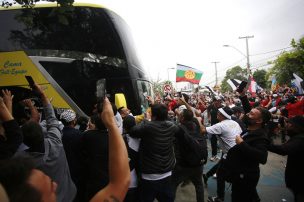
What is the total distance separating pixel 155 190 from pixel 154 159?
40 cm

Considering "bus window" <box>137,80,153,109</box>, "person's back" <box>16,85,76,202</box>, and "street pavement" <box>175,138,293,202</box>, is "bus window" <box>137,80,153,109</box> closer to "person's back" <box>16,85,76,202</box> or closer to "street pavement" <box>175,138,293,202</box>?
"street pavement" <box>175,138,293,202</box>

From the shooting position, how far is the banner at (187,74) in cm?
1123

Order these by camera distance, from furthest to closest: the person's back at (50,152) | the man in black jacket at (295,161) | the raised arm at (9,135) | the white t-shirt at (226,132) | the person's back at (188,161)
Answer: the white t-shirt at (226,132), the person's back at (188,161), the man in black jacket at (295,161), the person's back at (50,152), the raised arm at (9,135)

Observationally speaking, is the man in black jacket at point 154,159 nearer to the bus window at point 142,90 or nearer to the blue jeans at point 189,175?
the blue jeans at point 189,175

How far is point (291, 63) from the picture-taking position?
106 feet

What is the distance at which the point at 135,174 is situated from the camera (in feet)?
11.9

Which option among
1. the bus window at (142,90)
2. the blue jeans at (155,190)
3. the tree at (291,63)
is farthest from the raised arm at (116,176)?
the tree at (291,63)

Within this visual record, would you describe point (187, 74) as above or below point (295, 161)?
above

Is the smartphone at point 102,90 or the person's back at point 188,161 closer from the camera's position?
the smartphone at point 102,90

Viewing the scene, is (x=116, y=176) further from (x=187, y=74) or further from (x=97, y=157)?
(x=187, y=74)

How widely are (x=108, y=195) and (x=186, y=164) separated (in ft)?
10.2

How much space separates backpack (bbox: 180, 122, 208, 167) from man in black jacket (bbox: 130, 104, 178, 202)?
0.60 m

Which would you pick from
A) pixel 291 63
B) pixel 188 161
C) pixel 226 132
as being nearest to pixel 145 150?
pixel 188 161

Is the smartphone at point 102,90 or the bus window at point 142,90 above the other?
the smartphone at point 102,90
